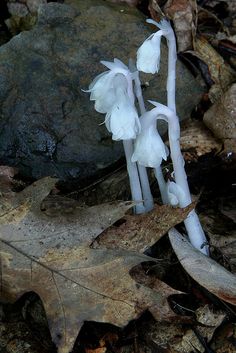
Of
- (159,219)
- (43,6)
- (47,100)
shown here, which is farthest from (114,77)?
(43,6)

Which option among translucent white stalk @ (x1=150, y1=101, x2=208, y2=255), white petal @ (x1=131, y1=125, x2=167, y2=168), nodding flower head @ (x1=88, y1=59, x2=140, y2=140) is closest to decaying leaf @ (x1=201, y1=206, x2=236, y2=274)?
translucent white stalk @ (x1=150, y1=101, x2=208, y2=255)

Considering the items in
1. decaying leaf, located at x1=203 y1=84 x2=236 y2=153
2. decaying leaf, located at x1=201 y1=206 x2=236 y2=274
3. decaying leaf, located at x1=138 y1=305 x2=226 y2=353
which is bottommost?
decaying leaf, located at x1=138 y1=305 x2=226 y2=353

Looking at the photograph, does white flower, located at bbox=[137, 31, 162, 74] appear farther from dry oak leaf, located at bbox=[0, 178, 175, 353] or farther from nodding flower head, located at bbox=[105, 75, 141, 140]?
dry oak leaf, located at bbox=[0, 178, 175, 353]

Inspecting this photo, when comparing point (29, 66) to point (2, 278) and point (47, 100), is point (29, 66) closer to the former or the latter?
point (47, 100)

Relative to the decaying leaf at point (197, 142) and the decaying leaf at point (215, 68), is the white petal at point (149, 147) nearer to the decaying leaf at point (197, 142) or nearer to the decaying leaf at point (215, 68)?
the decaying leaf at point (197, 142)

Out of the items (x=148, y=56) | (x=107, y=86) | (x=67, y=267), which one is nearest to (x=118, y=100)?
(x=107, y=86)

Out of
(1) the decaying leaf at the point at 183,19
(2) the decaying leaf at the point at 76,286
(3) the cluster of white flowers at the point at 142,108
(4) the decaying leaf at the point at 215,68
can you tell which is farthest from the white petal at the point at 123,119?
(1) the decaying leaf at the point at 183,19

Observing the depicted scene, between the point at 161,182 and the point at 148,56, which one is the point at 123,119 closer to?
the point at 148,56
